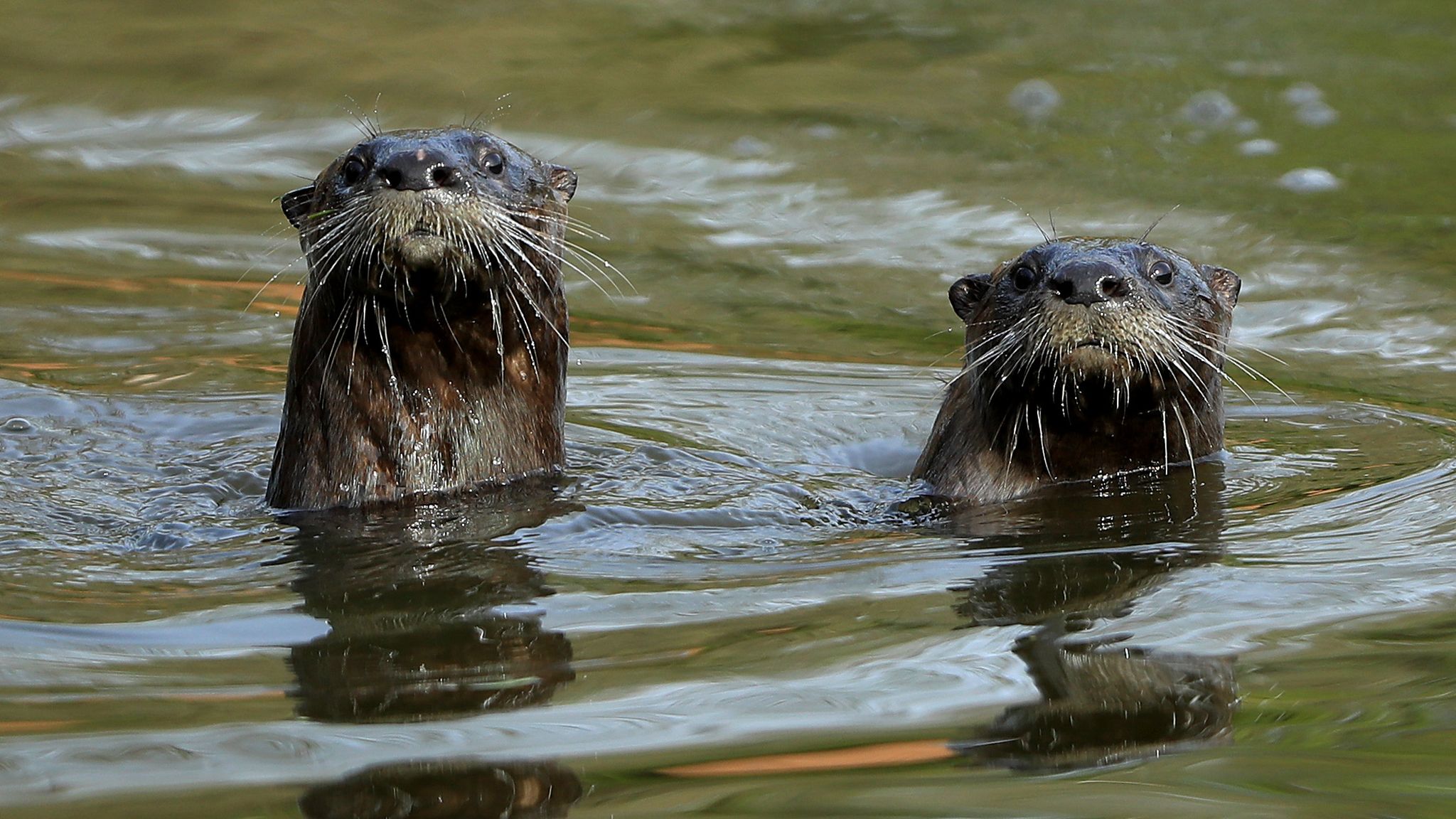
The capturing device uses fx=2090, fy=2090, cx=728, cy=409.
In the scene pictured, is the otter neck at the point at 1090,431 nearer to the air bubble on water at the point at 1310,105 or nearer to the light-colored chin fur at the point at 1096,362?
the light-colored chin fur at the point at 1096,362

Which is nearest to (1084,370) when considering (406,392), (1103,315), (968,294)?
(1103,315)

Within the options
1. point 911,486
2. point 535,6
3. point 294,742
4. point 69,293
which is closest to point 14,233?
point 69,293

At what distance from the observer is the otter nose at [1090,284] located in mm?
5160

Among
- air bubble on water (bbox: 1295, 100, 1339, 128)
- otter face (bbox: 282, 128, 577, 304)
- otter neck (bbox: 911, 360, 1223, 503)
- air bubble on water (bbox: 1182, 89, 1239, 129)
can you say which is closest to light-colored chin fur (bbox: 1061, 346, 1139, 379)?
otter neck (bbox: 911, 360, 1223, 503)

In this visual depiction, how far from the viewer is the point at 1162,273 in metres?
5.51

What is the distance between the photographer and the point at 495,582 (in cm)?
462

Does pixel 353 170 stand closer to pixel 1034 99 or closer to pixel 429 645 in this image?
pixel 429 645

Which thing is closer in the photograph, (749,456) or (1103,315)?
(1103,315)

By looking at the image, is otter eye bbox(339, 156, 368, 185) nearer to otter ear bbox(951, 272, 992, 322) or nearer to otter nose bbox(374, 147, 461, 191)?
otter nose bbox(374, 147, 461, 191)

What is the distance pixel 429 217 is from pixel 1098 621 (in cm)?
193

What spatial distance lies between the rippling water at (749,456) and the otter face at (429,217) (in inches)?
25.5

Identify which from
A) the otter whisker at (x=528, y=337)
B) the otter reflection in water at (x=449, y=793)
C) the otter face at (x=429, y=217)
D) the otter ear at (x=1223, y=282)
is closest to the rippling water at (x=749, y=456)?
the otter reflection in water at (x=449, y=793)

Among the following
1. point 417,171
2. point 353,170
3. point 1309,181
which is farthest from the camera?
point 1309,181

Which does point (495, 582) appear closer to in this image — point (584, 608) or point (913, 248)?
point (584, 608)
